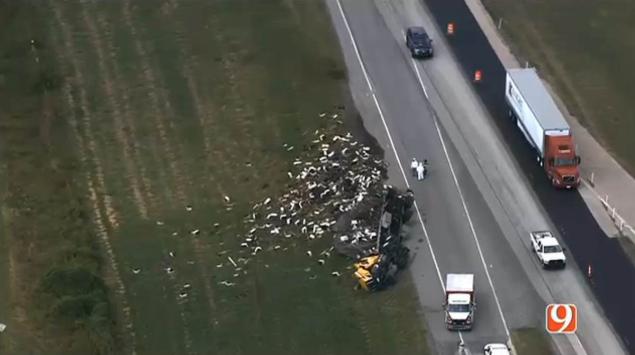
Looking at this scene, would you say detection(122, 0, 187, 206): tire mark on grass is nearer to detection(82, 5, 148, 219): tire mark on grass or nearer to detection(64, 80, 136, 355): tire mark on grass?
detection(82, 5, 148, 219): tire mark on grass

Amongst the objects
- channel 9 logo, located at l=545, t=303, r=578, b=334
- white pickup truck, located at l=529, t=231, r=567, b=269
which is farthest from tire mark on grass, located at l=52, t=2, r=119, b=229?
channel 9 logo, located at l=545, t=303, r=578, b=334

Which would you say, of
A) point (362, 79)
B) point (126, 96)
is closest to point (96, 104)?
point (126, 96)

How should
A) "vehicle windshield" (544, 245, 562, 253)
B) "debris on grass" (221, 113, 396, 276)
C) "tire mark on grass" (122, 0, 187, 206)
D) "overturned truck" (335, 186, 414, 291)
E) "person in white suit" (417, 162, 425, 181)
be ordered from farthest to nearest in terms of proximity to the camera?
"tire mark on grass" (122, 0, 187, 206) < "person in white suit" (417, 162, 425, 181) < "debris on grass" (221, 113, 396, 276) < "vehicle windshield" (544, 245, 562, 253) < "overturned truck" (335, 186, 414, 291)

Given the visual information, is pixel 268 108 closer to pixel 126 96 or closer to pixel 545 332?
pixel 126 96

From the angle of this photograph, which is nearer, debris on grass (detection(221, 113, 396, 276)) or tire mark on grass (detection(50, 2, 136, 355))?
tire mark on grass (detection(50, 2, 136, 355))

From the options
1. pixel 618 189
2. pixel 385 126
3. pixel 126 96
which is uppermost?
pixel 126 96

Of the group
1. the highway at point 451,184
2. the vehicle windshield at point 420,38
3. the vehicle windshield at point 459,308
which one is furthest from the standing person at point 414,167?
the vehicle windshield at point 420,38

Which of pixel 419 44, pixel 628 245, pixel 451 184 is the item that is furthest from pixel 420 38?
pixel 628 245
